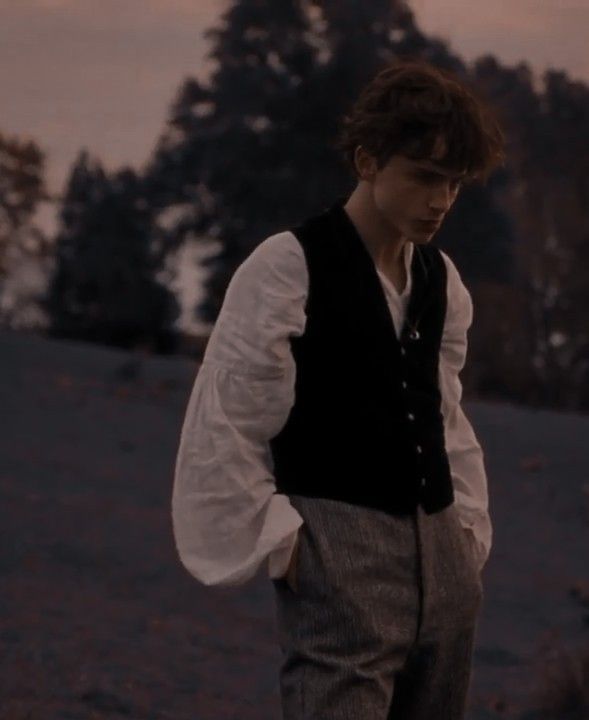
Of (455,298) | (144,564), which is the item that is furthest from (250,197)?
(455,298)

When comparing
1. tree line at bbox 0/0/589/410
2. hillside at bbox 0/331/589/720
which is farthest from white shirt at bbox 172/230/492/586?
tree line at bbox 0/0/589/410

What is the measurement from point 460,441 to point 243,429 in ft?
1.88

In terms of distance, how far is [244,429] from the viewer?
3.77 m

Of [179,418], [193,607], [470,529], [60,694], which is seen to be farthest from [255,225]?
[470,529]

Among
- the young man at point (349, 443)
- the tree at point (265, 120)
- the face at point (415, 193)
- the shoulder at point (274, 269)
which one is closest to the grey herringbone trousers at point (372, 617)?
the young man at point (349, 443)

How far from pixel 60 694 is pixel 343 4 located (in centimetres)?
2635

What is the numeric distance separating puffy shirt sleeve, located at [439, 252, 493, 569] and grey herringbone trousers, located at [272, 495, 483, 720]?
15cm

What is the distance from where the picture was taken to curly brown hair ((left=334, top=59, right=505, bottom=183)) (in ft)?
12.4

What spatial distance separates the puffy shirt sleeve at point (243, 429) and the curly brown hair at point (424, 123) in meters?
0.26

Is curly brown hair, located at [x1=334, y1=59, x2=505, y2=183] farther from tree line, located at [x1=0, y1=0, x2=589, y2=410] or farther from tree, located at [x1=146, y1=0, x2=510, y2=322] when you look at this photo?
tree, located at [x1=146, y1=0, x2=510, y2=322]

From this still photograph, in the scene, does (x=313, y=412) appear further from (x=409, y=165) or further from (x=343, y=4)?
(x=343, y=4)

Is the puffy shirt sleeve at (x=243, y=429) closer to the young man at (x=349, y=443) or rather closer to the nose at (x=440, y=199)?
the young man at (x=349, y=443)

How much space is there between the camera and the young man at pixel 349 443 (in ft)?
12.3

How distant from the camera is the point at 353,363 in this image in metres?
3.83
